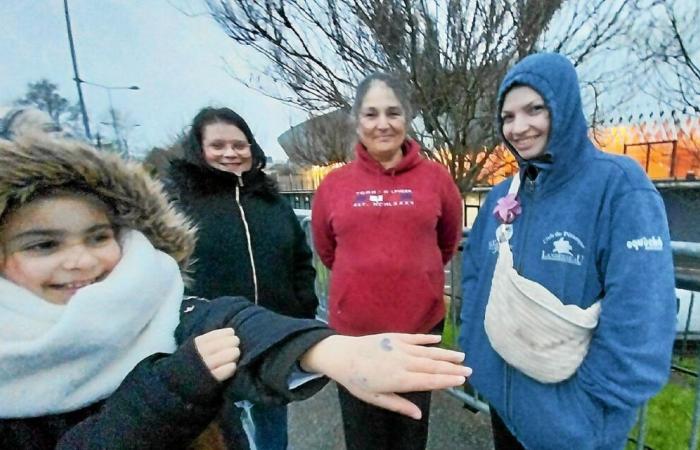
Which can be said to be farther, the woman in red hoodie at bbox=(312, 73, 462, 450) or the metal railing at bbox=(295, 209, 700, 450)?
the woman in red hoodie at bbox=(312, 73, 462, 450)

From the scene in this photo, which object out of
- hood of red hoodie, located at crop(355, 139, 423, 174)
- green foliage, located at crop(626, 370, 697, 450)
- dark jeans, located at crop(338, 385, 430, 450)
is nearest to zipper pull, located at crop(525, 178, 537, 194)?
hood of red hoodie, located at crop(355, 139, 423, 174)

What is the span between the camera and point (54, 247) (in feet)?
2.91

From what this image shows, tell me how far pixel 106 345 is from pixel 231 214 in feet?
3.44

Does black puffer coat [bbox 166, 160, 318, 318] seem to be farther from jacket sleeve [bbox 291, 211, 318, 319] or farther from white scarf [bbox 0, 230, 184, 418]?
white scarf [bbox 0, 230, 184, 418]

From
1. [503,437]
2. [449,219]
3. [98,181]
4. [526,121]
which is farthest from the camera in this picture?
[449,219]

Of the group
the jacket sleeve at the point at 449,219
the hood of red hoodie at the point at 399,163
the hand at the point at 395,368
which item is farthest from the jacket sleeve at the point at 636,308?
the hood of red hoodie at the point at 399,163

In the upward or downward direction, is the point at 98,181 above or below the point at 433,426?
above

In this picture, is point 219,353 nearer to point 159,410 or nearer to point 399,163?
point 159,410

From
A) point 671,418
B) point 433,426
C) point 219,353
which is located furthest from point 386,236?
point 671,418

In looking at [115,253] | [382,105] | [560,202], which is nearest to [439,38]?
[382,105]

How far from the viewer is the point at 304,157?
28.8ft

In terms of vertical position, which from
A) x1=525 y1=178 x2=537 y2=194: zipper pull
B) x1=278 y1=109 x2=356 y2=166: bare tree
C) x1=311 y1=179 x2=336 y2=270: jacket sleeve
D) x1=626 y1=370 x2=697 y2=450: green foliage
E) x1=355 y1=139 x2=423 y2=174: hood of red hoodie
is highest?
x1=278 y1=109 x2=356 y2=166: bare tree

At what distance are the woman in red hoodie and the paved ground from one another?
591 millimetres

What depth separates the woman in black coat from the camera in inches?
72.1
